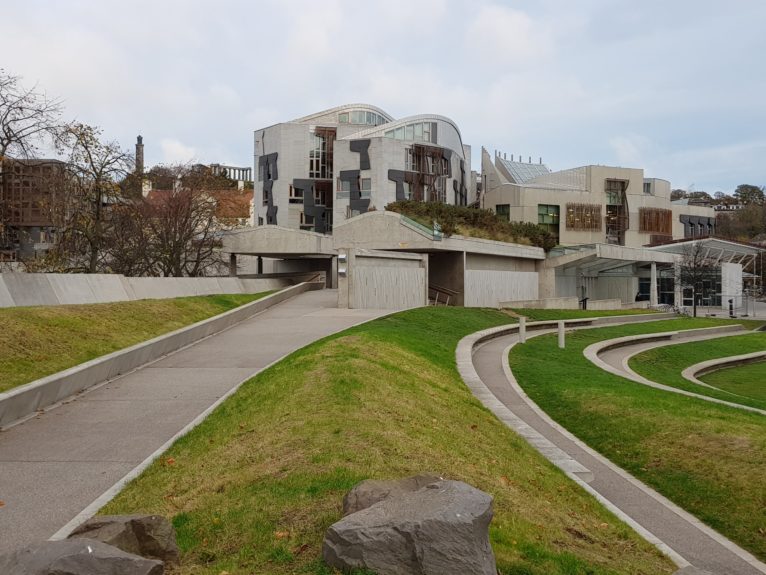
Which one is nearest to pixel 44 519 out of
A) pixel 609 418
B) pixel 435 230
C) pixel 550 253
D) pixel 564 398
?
pixel 609 418

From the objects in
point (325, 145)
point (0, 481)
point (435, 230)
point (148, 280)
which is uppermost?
point (325, 145)

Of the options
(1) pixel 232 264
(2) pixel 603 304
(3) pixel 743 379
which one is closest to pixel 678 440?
(3) pixel 743 379

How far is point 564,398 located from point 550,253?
1430 inches

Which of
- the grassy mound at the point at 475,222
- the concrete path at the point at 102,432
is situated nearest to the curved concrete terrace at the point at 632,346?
the concrete path at the point at 102,432

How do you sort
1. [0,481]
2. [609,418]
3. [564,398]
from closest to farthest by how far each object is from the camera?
[0,481] < [609,418] < [564,398]

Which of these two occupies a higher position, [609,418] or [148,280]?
[148,280]

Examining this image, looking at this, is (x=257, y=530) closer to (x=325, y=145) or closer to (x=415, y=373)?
(x=415, y=373)

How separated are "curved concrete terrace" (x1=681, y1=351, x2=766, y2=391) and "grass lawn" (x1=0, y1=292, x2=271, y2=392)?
17892mm

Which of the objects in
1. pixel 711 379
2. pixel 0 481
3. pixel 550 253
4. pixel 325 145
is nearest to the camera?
pixel 0 481

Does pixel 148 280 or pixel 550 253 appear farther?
pixel 550 253

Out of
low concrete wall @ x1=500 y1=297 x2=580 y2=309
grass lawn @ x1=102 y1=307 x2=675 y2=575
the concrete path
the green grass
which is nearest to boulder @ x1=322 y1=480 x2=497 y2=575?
grass lawn @ x1=102 y1=307 x2=675 y2=575

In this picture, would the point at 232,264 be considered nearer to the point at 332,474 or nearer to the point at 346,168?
the point at 346,168

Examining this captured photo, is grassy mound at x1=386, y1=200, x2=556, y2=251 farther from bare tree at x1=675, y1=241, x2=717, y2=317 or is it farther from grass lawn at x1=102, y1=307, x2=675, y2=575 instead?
grass lawn at x1=102, y1=307, x2=675, y2=575

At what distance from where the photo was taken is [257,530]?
229 inches
